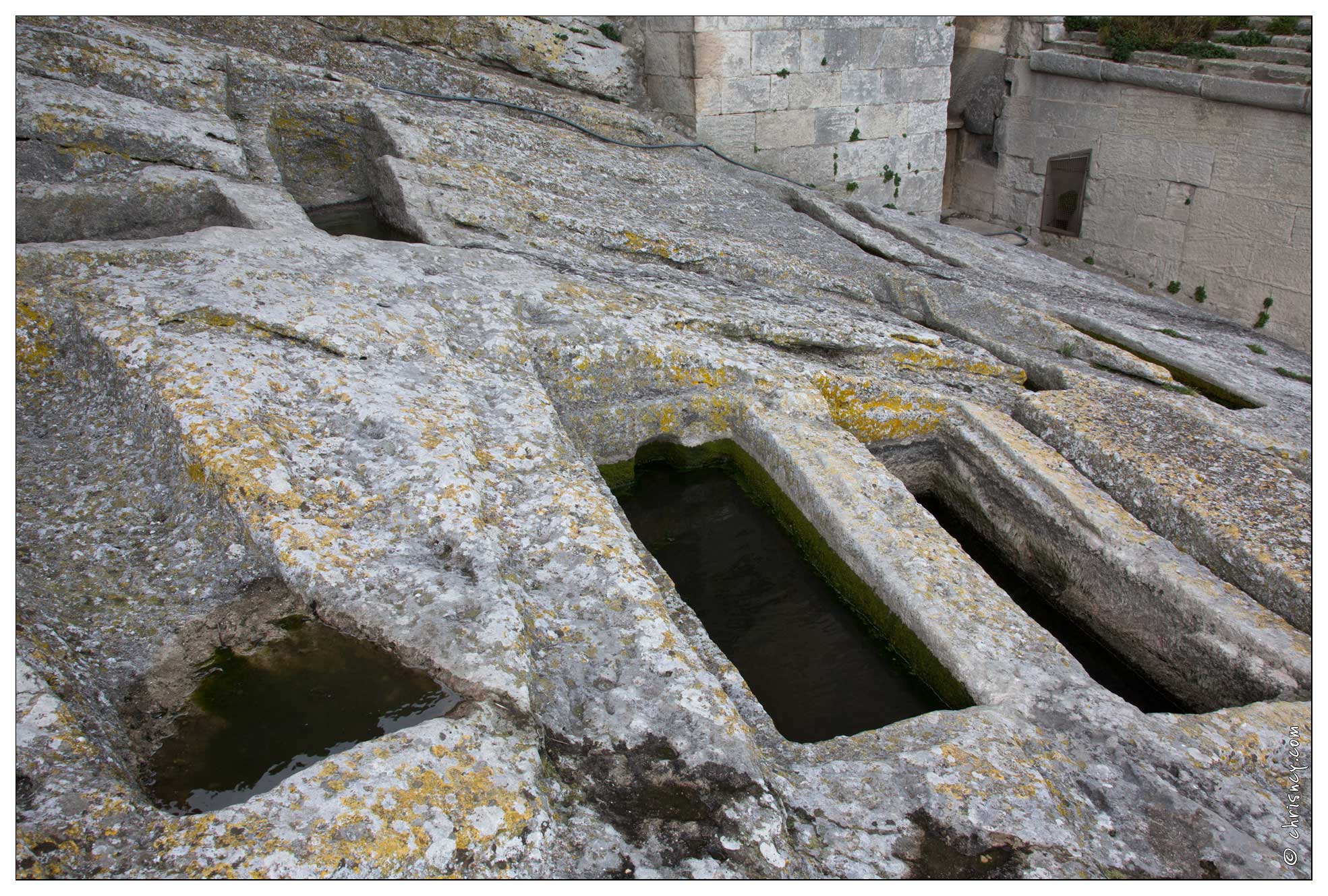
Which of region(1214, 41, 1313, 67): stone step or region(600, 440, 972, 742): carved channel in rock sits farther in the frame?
region(1214, 41, 1313, 67): stone step

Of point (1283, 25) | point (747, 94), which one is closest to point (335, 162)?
point (747, 94)

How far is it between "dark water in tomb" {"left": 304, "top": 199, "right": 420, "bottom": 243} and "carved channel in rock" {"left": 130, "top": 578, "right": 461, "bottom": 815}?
423 cm

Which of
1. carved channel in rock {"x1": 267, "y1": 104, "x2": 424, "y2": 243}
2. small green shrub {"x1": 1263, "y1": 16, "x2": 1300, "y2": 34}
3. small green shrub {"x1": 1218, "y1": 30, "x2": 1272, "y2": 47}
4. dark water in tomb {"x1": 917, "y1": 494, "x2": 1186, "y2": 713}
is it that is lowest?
dark water in tomb {"x1": 917, "y1": 494, "x2": 1186, "y2": 713}

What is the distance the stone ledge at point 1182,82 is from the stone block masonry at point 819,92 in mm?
2372

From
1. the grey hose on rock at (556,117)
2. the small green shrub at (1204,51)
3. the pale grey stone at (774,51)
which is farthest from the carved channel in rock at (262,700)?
the small green shrub at (1204,51)

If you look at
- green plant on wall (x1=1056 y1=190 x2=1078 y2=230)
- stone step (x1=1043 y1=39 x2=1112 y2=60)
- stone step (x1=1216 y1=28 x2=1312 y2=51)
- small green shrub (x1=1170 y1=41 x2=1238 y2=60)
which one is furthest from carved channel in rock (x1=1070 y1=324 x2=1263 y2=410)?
stone step (x1=1043 y1=39 x2=1112 y2=60)

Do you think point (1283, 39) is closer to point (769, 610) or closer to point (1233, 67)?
point (1233, 67)

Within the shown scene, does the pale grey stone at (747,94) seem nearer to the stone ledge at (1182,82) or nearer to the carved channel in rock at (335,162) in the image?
the carved channel in rock at (335,162)

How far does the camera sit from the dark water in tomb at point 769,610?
3734 millimetres

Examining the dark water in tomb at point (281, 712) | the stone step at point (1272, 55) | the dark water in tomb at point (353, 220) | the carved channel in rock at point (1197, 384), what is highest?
the stone step at point (1272, 55)

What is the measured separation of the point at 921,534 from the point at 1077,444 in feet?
5.17

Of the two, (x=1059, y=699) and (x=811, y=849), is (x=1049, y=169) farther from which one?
(x=811, y=849)

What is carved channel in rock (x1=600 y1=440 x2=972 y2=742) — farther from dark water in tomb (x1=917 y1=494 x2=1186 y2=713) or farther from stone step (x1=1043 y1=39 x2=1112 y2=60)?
stone step (x1=1043 y1=39 x2=1112 y2=60)

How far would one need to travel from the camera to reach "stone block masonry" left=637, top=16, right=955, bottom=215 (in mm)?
9016
